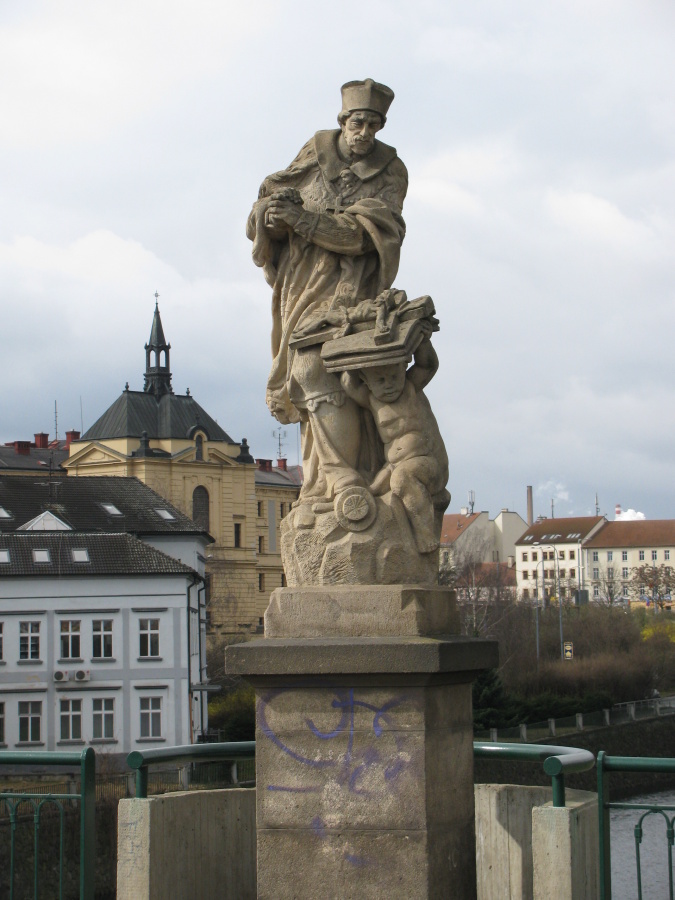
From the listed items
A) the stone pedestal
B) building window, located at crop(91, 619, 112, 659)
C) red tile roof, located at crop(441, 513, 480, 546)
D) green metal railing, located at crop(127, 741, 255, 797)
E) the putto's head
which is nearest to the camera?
the stone pedestal

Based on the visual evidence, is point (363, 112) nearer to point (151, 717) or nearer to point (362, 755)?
point (362, 755)

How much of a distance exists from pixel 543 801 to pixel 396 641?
58.9 inches

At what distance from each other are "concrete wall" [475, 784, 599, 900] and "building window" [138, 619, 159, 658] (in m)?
37.3

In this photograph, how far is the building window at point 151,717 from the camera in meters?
43.2

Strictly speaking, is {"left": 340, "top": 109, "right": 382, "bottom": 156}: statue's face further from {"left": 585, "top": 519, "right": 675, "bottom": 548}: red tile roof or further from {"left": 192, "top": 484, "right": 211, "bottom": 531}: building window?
{"left": 585, "top": 519, "right": 675, "bottom": 548}: red tile roof

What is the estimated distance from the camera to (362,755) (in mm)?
6547

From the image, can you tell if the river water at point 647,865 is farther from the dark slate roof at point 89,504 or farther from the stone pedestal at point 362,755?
the dark slate roof at point 89,504

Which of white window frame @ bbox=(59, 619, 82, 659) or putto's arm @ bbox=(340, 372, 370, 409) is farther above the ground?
putto's arm @ bbox=(340, 372, 370, 409)

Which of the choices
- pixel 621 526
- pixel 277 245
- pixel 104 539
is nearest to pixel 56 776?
pixel 104 539

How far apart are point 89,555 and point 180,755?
37.2 metres

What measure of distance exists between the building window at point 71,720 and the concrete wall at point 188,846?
36909mm

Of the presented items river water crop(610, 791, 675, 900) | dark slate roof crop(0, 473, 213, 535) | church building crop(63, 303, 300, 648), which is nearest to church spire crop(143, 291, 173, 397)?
church building crop(63, 303, 300, 648)

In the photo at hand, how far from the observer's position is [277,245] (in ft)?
25.9

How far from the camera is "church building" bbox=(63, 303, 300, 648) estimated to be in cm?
8138
